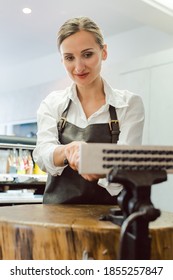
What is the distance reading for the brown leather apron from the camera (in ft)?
3.93

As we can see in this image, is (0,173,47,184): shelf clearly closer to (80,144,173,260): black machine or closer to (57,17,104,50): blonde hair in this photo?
(57,17,104,50): blonde hair

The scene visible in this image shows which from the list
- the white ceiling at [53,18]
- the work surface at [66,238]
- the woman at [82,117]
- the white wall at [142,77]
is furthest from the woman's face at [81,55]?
the white wall at [142,77]

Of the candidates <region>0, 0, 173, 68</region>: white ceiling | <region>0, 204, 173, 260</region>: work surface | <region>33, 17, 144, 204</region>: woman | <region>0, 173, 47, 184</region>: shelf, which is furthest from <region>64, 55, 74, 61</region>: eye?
<region>0, 0, 173, 68</region>: white ceiling

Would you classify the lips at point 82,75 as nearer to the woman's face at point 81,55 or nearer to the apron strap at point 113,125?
the woman's face at point 81,55

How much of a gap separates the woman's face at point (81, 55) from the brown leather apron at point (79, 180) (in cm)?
16

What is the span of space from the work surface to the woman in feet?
1.13

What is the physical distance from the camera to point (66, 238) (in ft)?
2.33

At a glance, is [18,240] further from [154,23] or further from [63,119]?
[154,23]

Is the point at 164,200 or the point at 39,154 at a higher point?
the point at 39,154

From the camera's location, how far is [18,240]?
76 centimetres

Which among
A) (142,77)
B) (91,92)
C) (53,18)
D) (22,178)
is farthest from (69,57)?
(53,18)

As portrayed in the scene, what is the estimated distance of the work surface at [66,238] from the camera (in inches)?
27.2

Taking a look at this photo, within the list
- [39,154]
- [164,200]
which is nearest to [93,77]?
[39,154]

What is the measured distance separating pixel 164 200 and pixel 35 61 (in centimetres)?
329
